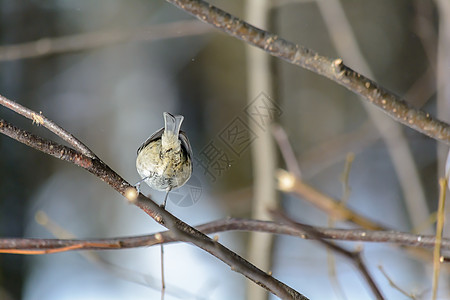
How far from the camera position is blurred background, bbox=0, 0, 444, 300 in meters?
1.49

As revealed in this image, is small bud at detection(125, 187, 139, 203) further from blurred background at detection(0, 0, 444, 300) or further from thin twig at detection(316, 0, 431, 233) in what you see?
thin twig at detection(316, 0, 431, 233)

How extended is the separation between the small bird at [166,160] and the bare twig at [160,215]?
20cm

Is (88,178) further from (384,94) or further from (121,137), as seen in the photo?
(384,94)

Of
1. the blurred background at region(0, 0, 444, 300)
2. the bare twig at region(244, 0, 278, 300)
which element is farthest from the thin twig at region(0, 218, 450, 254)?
the bare twig at region(244, 0, 278, 300)

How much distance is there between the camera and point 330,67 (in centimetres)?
54

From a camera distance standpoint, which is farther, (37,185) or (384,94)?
(37,185)

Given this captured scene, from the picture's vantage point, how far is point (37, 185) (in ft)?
6.11

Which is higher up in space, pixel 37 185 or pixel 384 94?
pixel 37 185

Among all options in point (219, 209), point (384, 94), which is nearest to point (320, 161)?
point (219, 209)

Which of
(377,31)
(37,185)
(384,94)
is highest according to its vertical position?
(377,31)

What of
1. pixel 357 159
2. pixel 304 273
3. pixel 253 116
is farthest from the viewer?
pixel 357 159

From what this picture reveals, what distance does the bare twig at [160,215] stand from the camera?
421 mm

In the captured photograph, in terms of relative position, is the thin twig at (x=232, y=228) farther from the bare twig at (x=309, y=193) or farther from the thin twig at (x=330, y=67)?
the thin twig at (x=330, y=67)

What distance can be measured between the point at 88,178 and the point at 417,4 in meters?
1.74
